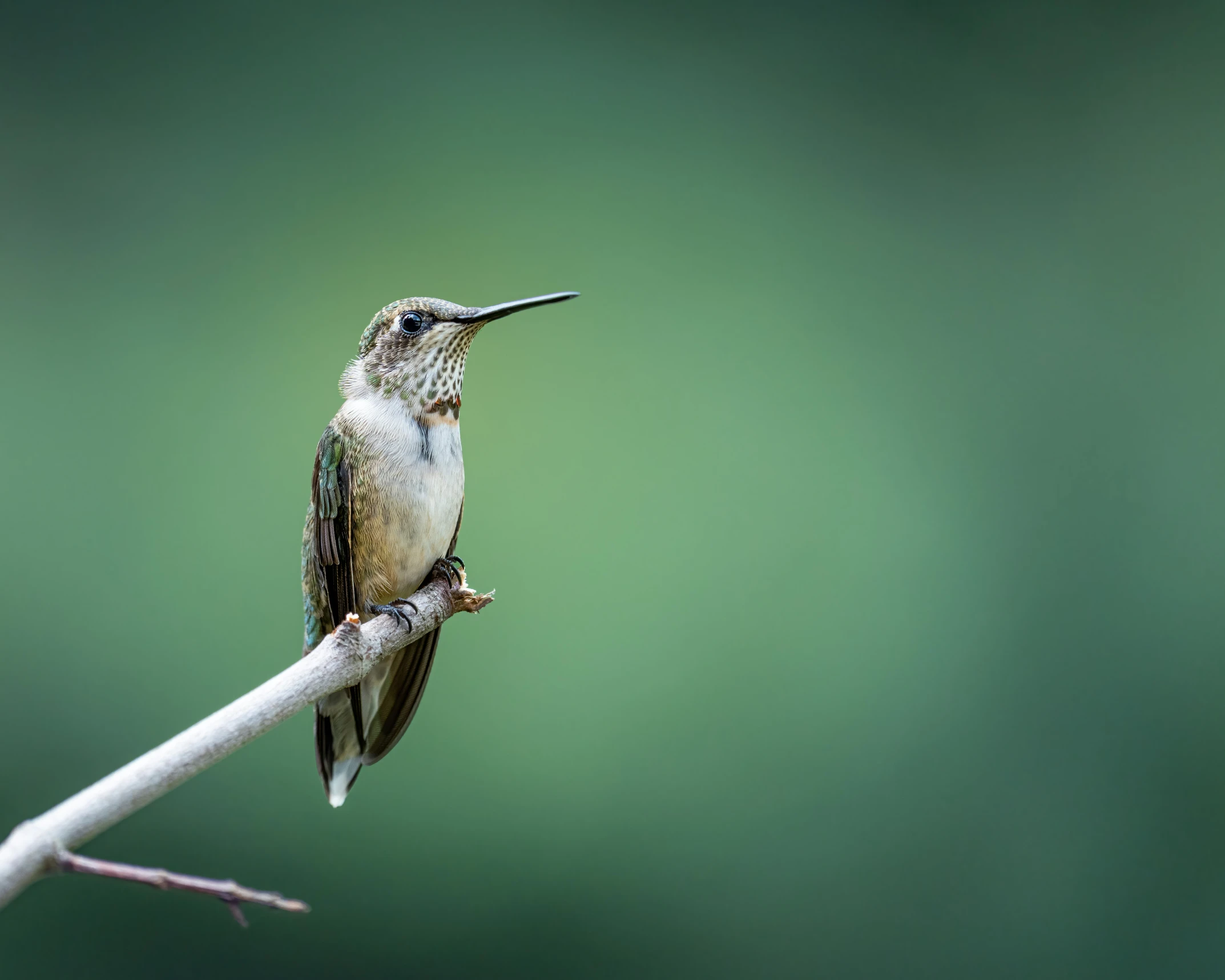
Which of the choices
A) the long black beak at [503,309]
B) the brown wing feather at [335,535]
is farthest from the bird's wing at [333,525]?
the long black beak at [503,309]

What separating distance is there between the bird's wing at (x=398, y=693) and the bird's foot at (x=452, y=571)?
0.20 feet

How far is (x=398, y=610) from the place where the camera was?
4.02 feet

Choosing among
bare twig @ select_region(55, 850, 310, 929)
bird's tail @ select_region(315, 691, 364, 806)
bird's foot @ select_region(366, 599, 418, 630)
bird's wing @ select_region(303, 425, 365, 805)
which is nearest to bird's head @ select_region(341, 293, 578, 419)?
bird's wing @ select_region(303, 425, 365, 805)

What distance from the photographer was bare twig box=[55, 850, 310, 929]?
679 millimetres

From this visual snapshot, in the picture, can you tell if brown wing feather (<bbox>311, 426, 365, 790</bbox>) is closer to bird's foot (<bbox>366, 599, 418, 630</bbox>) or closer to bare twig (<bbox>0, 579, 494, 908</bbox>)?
bird's foot (<bbox>366, 599, 418, 630</bbox>)

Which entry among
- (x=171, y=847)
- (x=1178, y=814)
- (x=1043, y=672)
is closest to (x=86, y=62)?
(x=171, y=847)

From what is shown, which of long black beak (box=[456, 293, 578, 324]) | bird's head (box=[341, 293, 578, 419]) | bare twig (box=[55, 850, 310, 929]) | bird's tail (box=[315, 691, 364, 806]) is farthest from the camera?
bird's tail (box=[315, 691, 364, 806])

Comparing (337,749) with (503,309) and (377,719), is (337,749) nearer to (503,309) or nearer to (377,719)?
(377,719)

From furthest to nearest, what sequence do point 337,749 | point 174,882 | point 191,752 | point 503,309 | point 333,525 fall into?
point 337,749 < point 333,525 < point 503,309 < point 191,752 < point 174,882

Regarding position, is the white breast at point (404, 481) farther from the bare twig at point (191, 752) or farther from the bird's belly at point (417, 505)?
the bare twig at point (191, 752)

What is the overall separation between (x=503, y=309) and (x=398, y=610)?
367mm

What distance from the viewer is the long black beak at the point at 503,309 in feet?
3.76

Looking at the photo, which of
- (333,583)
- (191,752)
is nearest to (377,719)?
(333,583)

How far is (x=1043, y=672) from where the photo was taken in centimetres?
314
